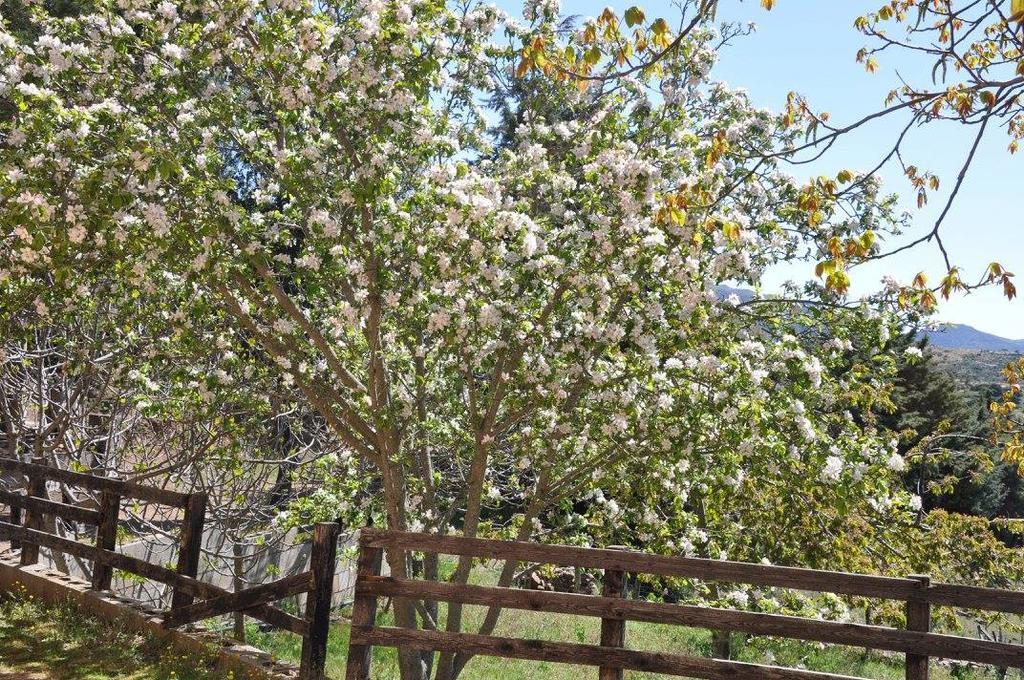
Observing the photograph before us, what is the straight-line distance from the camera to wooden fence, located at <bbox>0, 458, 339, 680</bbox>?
20.8ft

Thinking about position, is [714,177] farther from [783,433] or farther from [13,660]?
[13,660]

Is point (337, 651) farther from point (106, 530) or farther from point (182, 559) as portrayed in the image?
point (182, 559)

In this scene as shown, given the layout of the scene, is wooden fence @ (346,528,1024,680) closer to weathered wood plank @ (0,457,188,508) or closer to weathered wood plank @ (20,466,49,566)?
weathered wood plank @ (0,457,188,508)

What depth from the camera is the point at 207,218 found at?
7.34 m

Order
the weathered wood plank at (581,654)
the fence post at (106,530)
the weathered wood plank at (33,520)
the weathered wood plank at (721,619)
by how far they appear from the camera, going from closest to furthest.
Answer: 1. the weathered wood plank at (721,619)
2. the weathered wood plank at (581,654)
3. the fence post at (106,530)
4. the weathered wood plank at (33,520)

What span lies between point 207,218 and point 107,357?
3.41m

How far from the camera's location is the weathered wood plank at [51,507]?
827cm

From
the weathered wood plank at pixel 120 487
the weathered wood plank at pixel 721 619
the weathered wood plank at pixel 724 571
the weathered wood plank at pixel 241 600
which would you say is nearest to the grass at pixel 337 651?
the weathered wood plank at pixel 241 600

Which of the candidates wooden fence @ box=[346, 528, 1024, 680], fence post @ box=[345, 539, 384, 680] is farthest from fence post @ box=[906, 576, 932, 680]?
fence post @ box=[345, 539, 384, 680]

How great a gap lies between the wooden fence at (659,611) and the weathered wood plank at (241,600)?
0.42 m

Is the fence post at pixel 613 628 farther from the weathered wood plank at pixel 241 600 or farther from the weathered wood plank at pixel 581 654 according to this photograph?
the weathered wood plank at pixel 241 600

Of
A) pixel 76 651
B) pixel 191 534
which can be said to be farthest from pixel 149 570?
pixel 76 651

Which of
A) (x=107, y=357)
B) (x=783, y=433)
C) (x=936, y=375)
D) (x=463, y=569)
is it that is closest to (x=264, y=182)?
(x=107, y=357)

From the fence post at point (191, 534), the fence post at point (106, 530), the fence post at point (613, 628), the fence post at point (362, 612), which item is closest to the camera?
the fence post at point (613, 628)
